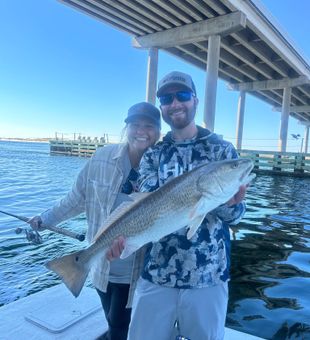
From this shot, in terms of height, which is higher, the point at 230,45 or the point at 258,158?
the point at 230,45

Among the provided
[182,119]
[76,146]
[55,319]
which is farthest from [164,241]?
[76,146]

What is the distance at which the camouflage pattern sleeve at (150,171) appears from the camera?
269cm

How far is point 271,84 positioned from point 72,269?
33232mm

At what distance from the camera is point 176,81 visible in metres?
2.71

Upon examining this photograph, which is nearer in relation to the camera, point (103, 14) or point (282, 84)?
point (103, 14)

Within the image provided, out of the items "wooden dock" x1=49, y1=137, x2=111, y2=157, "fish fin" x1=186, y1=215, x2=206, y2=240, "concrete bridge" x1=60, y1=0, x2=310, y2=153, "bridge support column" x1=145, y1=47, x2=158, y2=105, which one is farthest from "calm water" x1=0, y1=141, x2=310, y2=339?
"wooden dock" x1=49, y1=137, x2=111, y2=157

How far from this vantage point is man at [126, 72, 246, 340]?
7.70ft

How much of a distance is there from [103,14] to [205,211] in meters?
20.2

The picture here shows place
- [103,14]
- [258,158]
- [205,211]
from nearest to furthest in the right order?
[205,211] → [103,14] → [258,158]

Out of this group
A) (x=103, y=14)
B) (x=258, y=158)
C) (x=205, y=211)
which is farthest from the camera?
(x=258, y=158)

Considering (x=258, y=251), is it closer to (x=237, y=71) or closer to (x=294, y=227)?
(x=294, y=227)

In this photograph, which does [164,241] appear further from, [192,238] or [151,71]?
[151,71]

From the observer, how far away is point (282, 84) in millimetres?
31641

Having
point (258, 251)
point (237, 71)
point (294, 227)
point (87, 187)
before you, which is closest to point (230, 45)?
point (237, 71)
